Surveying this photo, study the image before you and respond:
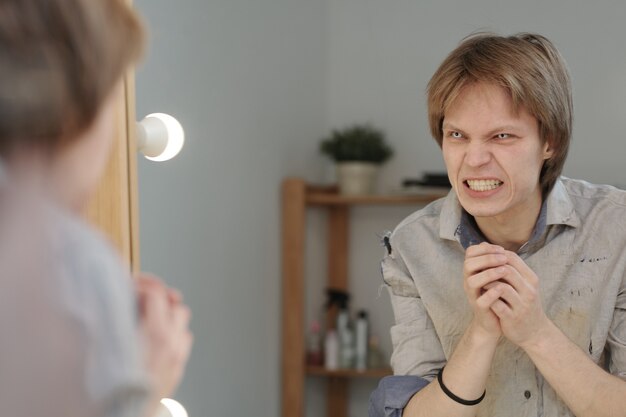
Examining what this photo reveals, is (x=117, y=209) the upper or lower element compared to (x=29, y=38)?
lower

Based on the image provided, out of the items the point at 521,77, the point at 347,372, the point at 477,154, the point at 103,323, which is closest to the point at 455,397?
the point at 477,154

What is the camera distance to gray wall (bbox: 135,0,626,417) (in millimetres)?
1696

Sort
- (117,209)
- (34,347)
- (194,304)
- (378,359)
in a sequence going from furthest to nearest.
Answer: (378,359)
(194,304)
(117,209)
(34,347)

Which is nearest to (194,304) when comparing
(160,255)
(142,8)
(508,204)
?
(160,255)

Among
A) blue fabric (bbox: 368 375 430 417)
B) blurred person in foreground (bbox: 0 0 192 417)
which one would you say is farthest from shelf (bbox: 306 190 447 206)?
blurred person in foreground (bbox: 0 0 192 417)

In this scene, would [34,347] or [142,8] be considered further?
[142,8]

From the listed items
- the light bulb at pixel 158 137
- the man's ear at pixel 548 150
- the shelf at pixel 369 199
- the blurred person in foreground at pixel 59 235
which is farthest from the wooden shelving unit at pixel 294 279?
the blurred person in foreground at pixel 59 235

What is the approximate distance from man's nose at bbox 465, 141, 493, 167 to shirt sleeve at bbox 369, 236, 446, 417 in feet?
0.76

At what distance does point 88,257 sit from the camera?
0.40 metres

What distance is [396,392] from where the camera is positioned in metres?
1.23

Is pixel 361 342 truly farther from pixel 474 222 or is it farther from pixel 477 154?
pixel 477 154

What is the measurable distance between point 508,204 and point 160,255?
2.33 ft

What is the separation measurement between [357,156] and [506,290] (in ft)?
4.92

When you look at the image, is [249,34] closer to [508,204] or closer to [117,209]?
[508,204]
